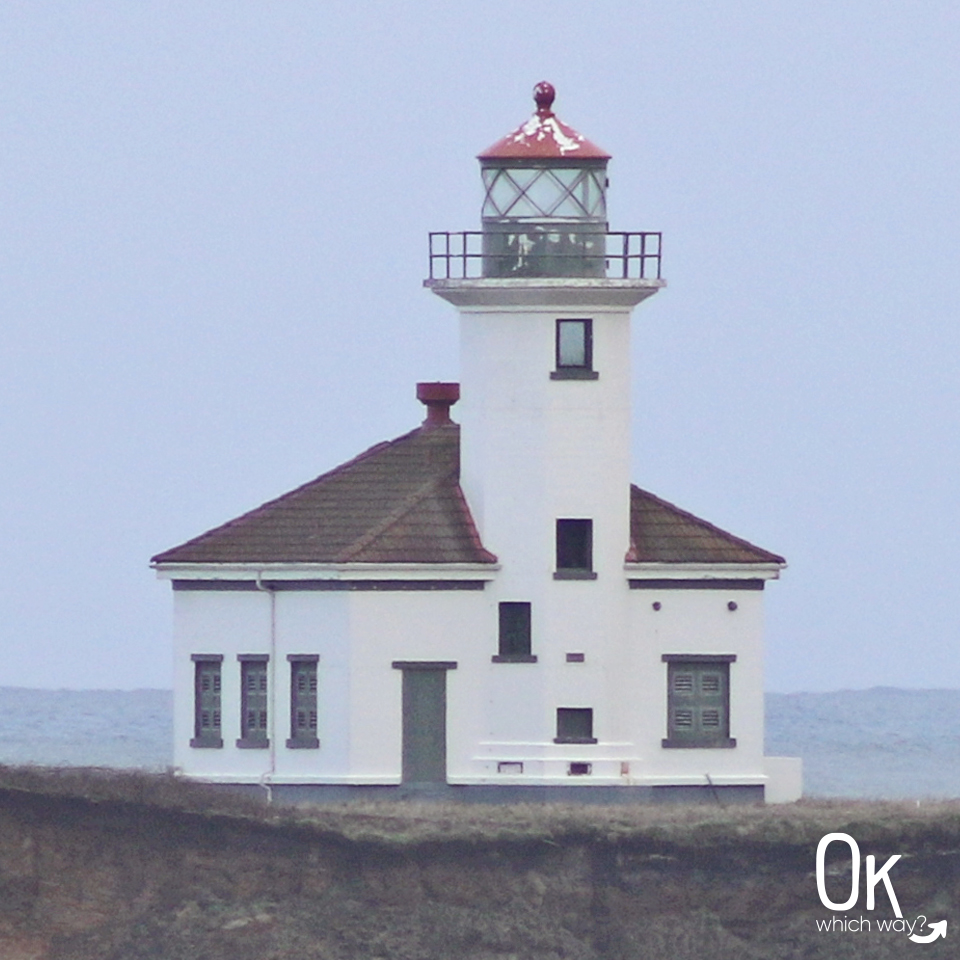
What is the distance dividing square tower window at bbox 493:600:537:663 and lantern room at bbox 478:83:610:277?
385cm

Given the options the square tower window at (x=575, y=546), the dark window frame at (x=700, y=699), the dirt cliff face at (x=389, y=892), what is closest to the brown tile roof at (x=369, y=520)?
the square tower window at (x=575, y=546)

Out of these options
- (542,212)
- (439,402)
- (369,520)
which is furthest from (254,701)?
(542,212)

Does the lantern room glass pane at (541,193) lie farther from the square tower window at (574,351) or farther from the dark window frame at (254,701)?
the dark window frame at (254,701)

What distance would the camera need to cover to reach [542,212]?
56.1 meters

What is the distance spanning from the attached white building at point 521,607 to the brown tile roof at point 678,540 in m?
0.05

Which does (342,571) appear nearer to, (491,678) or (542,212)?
(491,678)

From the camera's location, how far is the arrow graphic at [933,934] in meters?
53.7

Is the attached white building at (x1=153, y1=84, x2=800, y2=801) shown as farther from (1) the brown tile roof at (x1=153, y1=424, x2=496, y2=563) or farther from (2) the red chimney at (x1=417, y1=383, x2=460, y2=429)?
(2) the red chimney at (x1=417, y1=383, x2=460, y2=429)

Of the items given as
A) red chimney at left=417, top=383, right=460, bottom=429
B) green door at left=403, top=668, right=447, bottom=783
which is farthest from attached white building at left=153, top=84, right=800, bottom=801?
red chimney at left=417, top=383, right=460, bottom=429

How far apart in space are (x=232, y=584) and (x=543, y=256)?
5265 millimetres

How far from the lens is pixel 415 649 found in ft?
182

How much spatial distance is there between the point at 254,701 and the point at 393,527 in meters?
2.59

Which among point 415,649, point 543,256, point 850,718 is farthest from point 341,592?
point 850,718

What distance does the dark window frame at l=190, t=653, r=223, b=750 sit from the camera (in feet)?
185
